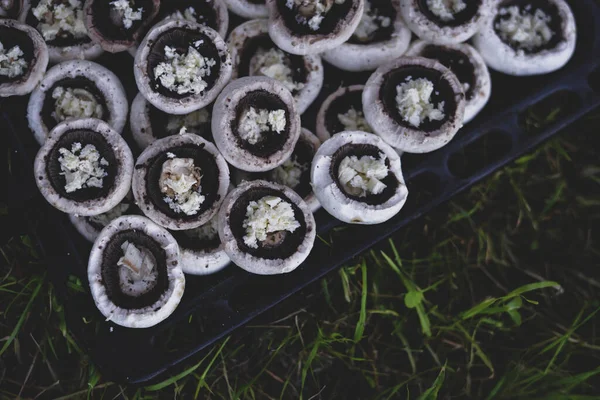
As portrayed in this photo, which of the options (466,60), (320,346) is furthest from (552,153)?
(320,346)

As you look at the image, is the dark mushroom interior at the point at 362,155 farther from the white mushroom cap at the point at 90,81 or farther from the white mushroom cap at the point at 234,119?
the white mushroom cap at the point at 90,81

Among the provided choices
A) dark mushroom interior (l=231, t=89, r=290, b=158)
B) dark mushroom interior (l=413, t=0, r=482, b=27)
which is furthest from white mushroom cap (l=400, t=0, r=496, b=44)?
dark mushroom interior (l=231, t=89, r=290, b=158)

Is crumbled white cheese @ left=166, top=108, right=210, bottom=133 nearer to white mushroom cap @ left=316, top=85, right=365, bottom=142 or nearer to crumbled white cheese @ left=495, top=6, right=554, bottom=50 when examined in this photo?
white mushroom cap @ left=316, top=85, right=365, bottom=142

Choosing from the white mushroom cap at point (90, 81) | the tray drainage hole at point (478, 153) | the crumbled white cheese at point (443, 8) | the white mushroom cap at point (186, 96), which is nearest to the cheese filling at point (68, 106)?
the white mushroom cap at point (90, 81)

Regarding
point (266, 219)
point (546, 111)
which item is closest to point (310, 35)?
point (266, 219)

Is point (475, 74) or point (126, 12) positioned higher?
point (126, 12)

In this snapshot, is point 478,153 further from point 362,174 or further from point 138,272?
point 138,272
